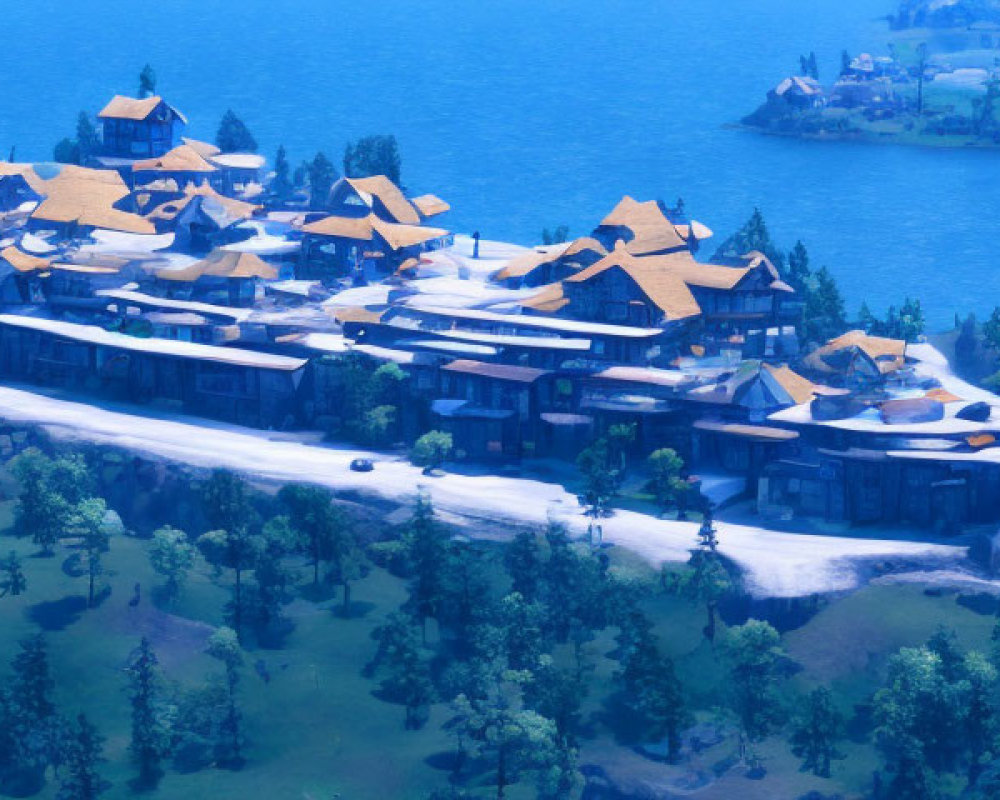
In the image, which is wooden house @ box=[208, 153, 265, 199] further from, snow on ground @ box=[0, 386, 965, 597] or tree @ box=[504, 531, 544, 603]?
tree @ box=[504, 531, 544, 603]

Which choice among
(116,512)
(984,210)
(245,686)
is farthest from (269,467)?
(984,210)

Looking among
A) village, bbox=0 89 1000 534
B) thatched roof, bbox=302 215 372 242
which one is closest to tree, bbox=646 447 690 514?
village, bbox=0 89 1000 534

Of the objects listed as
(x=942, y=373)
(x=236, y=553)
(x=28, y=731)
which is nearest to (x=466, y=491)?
(x=236, y=553)

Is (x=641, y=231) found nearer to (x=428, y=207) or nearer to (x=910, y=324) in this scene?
(x=910, y=324)

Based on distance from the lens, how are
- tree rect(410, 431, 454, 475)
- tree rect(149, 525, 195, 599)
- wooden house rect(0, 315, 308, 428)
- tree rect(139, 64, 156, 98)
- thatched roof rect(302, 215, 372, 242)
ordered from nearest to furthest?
tree rect(149, 525, 195, 599), tree rect(410, 431, 454, 475), wooden house rect(0, 315, 308, 428), thatched roof rect(302, 215, 372, 242), tree rect(139, 64, 156, 98)

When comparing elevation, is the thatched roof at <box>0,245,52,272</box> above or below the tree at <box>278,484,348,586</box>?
above

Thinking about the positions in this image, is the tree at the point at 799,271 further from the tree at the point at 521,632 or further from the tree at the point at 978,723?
the tree at the point at 978,723

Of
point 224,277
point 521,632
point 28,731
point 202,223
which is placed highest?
point 202,223

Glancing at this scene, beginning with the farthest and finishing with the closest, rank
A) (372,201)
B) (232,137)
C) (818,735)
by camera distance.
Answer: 1. (232,137)
2. (372,201)
3. (818,735)
